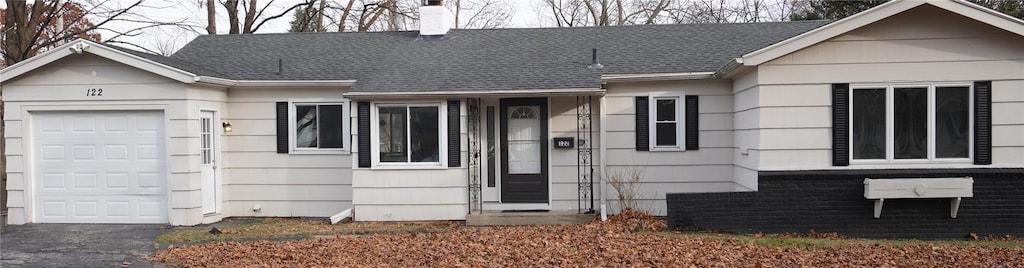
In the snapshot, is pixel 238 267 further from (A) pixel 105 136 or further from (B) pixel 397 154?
(A) pixel 105 136

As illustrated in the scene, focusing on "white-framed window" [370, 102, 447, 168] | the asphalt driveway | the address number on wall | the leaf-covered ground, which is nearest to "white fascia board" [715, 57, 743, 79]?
the leaf-covered ground

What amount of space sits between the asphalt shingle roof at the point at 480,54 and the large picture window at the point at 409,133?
0.37 meters

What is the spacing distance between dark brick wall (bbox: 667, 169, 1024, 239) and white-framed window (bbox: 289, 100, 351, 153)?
5.49 m

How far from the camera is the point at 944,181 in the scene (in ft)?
33.9

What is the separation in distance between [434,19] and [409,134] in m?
3.61

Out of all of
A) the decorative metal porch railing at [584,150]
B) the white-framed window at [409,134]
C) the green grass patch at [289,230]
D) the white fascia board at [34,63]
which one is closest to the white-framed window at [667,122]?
the decorative metal porch railing at [584,150]

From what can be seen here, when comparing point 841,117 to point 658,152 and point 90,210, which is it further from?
point 90,210

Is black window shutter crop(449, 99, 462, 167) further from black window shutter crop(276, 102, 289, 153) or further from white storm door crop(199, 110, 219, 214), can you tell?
white storm door crop(199, 110, 219, 214)

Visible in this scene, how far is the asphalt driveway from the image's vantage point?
941 centimetres

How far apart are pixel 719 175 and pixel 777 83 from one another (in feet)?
8.22

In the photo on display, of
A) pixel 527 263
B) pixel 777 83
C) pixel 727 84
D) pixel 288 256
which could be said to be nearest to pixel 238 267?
pixel 288 256

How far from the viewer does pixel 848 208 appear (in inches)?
426

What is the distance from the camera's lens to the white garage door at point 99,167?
12.8m

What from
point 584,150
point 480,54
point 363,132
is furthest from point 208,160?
point 584,150
